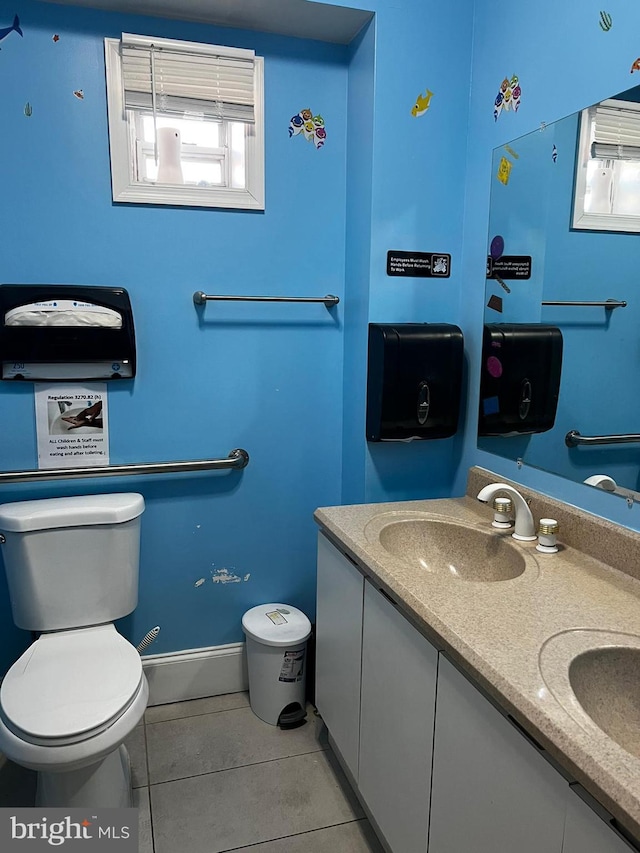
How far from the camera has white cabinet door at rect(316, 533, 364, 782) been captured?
1.65 metres

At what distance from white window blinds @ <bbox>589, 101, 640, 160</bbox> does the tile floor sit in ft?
6.19

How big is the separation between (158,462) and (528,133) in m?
1.56

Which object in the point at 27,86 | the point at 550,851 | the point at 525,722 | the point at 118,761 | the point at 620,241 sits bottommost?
the point at 118,761

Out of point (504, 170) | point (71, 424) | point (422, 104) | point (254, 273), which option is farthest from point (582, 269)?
point (71, 424)

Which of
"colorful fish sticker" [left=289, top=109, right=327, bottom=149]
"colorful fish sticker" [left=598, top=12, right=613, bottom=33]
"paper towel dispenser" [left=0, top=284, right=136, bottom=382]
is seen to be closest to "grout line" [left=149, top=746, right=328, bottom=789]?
"paper towel dispenser" [left=0, top=284, right=136, bottom=382]

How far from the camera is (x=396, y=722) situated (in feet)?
4.59

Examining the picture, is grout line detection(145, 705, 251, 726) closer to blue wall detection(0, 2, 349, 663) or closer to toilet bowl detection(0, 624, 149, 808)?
blue wall detection(0, 2, 349, 663)

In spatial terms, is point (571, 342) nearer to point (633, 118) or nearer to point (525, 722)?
point (633, 118)

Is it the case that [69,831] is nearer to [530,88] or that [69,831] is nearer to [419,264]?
[419,264]

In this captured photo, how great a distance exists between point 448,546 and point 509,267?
0.85 meters

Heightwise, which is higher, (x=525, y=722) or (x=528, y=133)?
(x=528, y=133)

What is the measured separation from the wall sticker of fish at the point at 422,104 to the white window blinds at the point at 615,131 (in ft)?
1.96

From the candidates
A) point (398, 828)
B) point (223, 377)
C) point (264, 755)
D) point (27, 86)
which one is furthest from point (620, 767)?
point (27, 86)

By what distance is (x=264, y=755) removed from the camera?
1.98m
